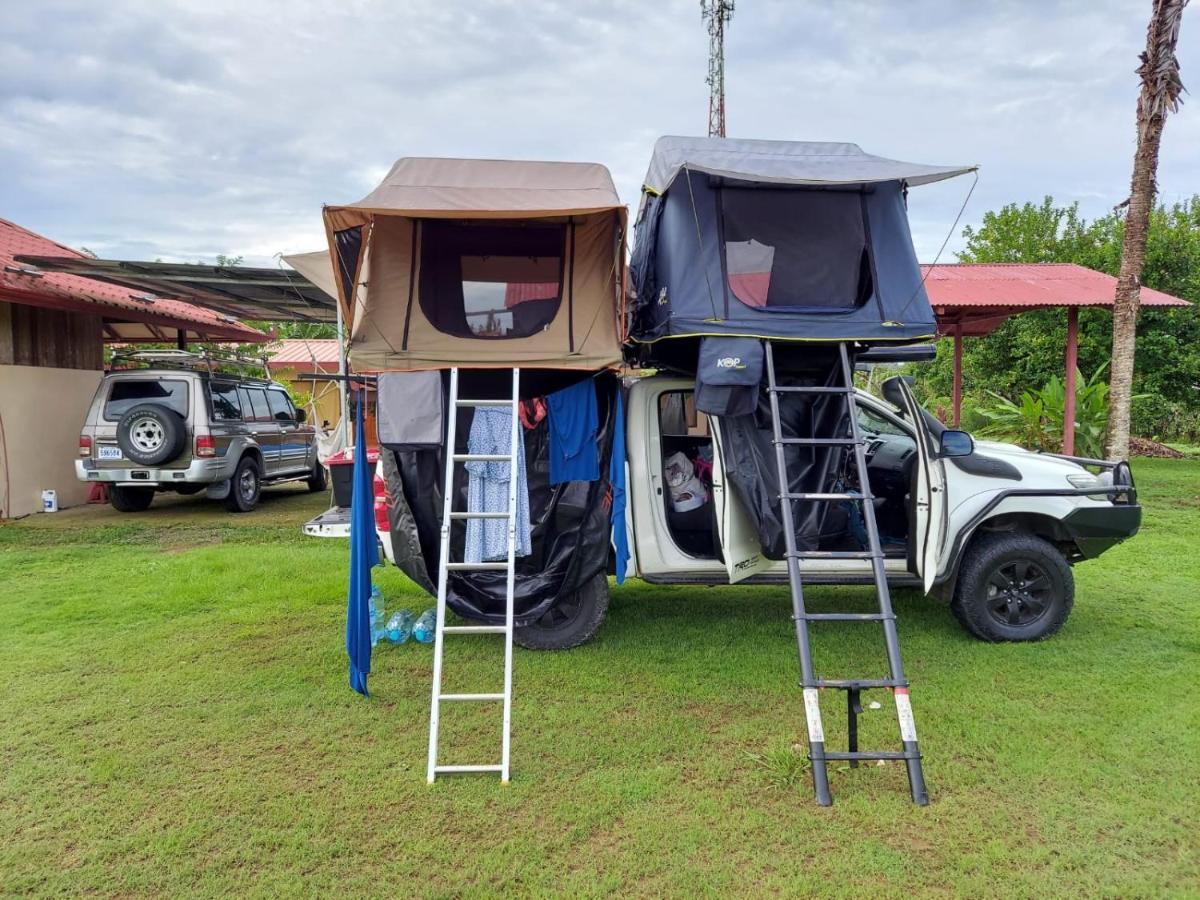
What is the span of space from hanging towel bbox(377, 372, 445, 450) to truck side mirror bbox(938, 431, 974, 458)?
9.80ft

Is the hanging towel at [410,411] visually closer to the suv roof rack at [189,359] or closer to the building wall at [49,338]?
the suv roof rack at [189,359]

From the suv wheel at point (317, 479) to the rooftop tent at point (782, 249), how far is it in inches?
357

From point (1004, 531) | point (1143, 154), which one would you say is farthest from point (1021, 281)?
point (1004, 531)

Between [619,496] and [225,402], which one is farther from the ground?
[225,402]

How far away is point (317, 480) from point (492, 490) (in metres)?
9.15

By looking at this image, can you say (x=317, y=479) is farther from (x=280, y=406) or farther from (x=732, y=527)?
(x=732, y=527)

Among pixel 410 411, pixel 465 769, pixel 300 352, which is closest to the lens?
pixel 465 769

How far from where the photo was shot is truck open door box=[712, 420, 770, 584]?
15.3 feet

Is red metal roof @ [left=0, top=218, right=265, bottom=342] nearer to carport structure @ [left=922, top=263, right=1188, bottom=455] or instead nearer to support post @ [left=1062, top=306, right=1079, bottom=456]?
carport structure @ [left=922, top=263, right=1188, bottom=455]

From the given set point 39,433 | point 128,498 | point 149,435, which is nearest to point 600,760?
point 149,435

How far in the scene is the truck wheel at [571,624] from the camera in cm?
499

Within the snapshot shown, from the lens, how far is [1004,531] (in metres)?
5.10

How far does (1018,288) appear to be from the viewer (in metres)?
13.2

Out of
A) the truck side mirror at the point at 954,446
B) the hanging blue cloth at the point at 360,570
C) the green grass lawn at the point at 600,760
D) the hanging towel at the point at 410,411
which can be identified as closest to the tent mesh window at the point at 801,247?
the truck side mirror at the point at 954,446
